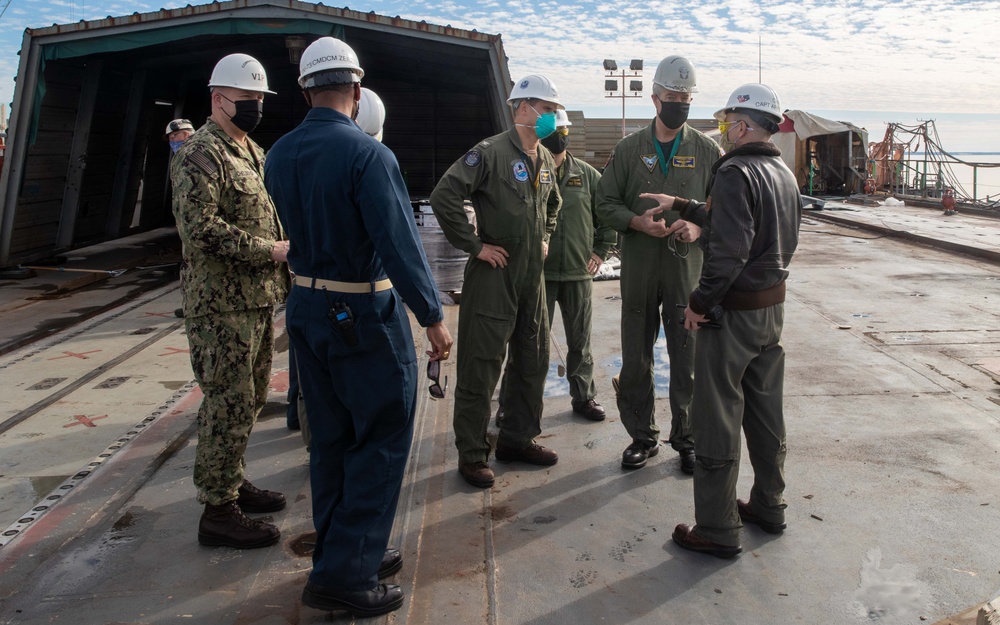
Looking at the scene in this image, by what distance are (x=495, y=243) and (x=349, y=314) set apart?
1.43 m

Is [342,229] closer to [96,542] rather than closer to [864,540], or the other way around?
[96,542]

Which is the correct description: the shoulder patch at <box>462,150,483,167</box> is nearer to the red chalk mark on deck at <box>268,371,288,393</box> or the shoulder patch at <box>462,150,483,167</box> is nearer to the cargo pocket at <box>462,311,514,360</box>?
the cargo pocket at <box>462,311,514,360</box>

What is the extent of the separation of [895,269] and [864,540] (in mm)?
7800

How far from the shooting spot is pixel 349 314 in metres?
2.71

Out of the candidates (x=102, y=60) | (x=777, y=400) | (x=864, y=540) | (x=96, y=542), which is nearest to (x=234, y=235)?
(x=96, y=542)

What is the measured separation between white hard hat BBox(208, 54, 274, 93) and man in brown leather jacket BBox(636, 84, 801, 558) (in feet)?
6.34

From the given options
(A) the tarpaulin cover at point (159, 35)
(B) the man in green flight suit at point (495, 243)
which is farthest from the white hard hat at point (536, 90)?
(A) the tarpaulin cover at point (159, 35)

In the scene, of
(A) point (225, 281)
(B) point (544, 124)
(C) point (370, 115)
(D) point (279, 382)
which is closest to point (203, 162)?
(A) point (225, 281)

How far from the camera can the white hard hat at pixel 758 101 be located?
3.28 m

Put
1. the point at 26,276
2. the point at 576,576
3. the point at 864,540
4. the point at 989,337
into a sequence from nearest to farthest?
the point at 576,576
the point at 864,540
the point at 989,337
the point at 26,276

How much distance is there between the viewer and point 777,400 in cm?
340

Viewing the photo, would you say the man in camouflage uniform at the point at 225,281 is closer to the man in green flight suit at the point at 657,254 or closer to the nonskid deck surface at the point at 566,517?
the nonskid deck surface at the point at 566,517

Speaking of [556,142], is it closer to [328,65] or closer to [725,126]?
[725,126]

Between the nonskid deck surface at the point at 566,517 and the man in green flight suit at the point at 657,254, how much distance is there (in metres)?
0.26
